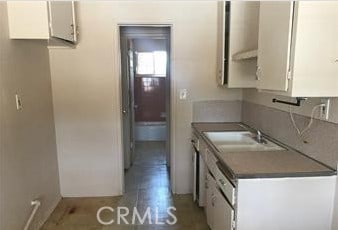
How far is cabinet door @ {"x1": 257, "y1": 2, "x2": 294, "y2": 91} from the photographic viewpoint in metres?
1.45

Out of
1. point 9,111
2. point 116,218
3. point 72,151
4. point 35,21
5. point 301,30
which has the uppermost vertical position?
point 35,21

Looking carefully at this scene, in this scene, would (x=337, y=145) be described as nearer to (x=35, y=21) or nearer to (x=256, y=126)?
(x=256, y=126)

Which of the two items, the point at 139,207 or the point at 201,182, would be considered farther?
the point at 139,207

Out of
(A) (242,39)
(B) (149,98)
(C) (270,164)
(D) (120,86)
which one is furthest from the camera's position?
(B) (149,98)

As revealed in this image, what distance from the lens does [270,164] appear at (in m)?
1.74

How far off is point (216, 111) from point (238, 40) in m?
0.94

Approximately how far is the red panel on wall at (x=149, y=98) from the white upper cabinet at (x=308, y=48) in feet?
16.2

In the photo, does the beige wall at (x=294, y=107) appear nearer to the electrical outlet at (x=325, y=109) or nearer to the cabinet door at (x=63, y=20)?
the electrical outlet at (x=325, y=109)

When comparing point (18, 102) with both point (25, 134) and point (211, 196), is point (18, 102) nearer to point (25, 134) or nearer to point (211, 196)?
point (25, 134)

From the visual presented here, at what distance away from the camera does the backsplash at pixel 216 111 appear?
3256 millimetres

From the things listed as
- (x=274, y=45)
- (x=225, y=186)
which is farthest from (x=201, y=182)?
(x=274, y=45)

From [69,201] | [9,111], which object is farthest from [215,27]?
[69,201]

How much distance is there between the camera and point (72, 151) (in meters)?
3.26

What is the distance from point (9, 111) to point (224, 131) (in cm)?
194
